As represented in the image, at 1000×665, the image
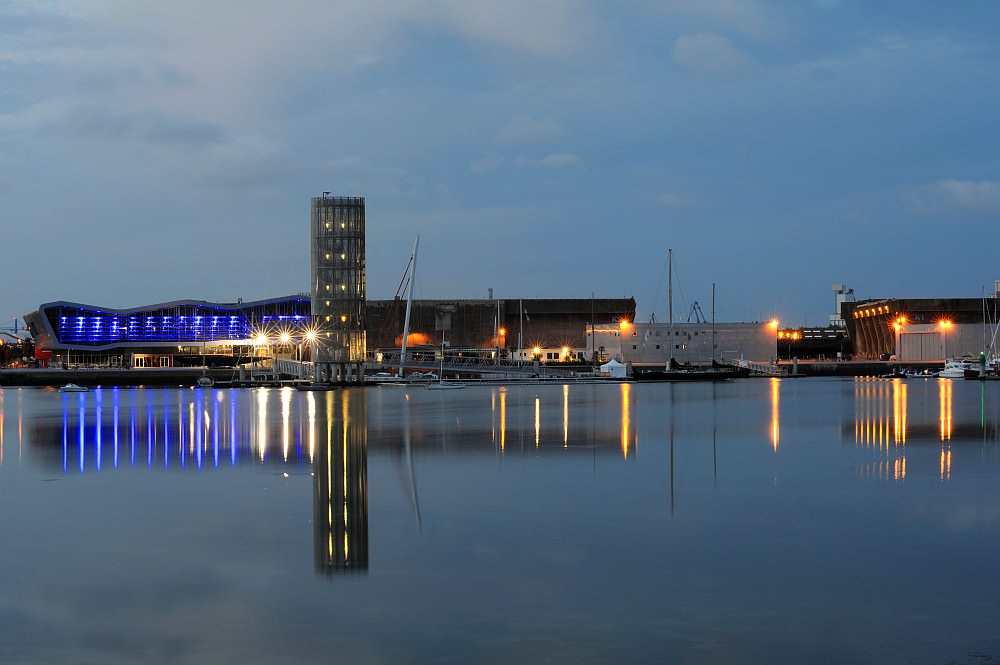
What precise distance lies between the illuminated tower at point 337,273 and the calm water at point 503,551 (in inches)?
2299

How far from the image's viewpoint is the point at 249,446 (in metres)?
34.3

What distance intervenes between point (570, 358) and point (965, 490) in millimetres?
109708

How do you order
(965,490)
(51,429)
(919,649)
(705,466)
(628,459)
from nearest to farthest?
(919,649)
(965,490)
(705,466)
(628,459)
(51,429)

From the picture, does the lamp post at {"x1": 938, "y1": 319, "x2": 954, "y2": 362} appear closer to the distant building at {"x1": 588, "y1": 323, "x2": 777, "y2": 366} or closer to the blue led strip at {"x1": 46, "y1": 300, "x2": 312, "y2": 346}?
the distant building at {"x1": 588, "y1": 323, "x2": 777, "y2": 366}

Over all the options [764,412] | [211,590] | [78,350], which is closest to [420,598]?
[211,590]

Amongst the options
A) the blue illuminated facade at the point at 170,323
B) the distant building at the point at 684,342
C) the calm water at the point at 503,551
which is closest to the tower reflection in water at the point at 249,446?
the calm water at the point at 503,551

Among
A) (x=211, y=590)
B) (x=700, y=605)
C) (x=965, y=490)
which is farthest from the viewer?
(x=965, y=490)

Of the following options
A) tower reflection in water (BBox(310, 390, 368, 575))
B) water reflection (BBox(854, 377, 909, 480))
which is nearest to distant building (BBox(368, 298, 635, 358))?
water reflection (BBox(854, 377, 909, 480))

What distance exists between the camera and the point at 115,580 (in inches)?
580

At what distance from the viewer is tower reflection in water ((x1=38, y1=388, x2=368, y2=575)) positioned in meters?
19.0

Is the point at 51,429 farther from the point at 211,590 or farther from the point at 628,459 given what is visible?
the point at 211,590

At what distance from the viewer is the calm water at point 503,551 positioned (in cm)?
1172

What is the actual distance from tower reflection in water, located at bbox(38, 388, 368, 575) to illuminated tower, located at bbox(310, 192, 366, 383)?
111ft

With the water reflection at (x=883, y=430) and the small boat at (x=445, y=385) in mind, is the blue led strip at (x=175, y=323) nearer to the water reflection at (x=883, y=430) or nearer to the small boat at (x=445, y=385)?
the small boat at (x=445, y=385)
